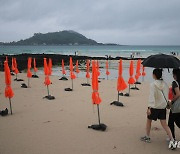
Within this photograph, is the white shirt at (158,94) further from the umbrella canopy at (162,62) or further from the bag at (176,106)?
the umbrella canopy at (162,62)

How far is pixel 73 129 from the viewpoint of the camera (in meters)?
5.81

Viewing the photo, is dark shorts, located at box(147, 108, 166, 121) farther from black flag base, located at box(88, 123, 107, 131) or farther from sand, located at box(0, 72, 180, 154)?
black flag base, located at box(88, 123, 107, 131)

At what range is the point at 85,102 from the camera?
8.82 m

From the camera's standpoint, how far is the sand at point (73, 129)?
4727 millimetres

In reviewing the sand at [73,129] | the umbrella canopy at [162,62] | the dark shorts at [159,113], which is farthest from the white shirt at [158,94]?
the sand at [73,129]

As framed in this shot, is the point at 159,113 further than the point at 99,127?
No

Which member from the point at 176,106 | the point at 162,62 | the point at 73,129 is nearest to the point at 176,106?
the point at 176,106

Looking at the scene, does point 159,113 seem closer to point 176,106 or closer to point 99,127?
point 176,106

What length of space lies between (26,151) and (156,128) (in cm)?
332

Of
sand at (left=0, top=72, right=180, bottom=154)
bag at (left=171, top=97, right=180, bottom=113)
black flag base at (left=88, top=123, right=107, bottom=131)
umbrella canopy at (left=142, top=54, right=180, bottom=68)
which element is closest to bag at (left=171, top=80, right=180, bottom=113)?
bag at (left=171, top=97, right=180, bottom=113)

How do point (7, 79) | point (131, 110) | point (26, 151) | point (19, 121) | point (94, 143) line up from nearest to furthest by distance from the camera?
point (26, 151) < point (94, 143) < point (19, 121) < point (7, 79) < point (131, 110)

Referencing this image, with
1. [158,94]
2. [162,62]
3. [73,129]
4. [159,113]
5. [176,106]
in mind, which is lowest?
[73,129]

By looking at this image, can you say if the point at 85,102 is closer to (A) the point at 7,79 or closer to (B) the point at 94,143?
(A) the point at 7,79

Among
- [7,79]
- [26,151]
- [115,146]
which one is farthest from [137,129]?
[7,79]
